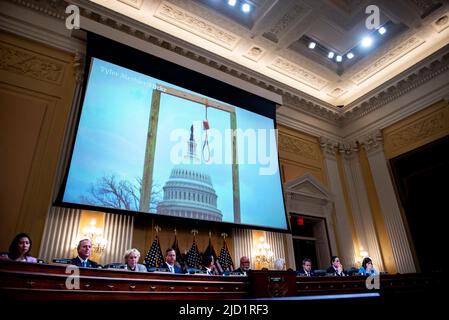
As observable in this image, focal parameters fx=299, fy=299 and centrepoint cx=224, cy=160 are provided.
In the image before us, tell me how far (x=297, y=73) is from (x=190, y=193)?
4755 mm

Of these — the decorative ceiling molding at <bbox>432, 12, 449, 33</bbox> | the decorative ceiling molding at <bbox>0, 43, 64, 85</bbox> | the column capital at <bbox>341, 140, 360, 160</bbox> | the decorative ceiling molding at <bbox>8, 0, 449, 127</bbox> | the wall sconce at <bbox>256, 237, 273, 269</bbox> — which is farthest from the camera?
the column capital at <bbox>341, 140, 360, 160</bbox>

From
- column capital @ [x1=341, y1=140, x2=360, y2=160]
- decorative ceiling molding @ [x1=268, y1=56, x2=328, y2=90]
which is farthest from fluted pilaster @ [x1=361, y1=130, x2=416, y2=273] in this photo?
decorative ceiling molding @ [x1=268, y1=56, x2=328, y2=90]

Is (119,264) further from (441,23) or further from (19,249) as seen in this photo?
(441,23)

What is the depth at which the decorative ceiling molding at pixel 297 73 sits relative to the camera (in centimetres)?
754

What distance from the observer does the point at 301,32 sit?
21.9 feet

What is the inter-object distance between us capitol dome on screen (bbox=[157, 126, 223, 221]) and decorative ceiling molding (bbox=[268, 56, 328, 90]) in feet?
11.5

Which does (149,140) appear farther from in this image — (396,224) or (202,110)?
(396,224)

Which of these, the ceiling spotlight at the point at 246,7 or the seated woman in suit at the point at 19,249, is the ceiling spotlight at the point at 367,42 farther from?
the seated woman in suit at the point at 19,249

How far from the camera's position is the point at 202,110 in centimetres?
583

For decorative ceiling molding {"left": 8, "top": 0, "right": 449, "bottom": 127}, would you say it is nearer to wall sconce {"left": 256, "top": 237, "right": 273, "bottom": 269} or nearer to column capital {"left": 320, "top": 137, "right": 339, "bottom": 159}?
column capital {"left": 320, "top": 137, "right": 339, "bottom": 159}

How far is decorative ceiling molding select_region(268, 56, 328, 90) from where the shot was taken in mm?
7543
